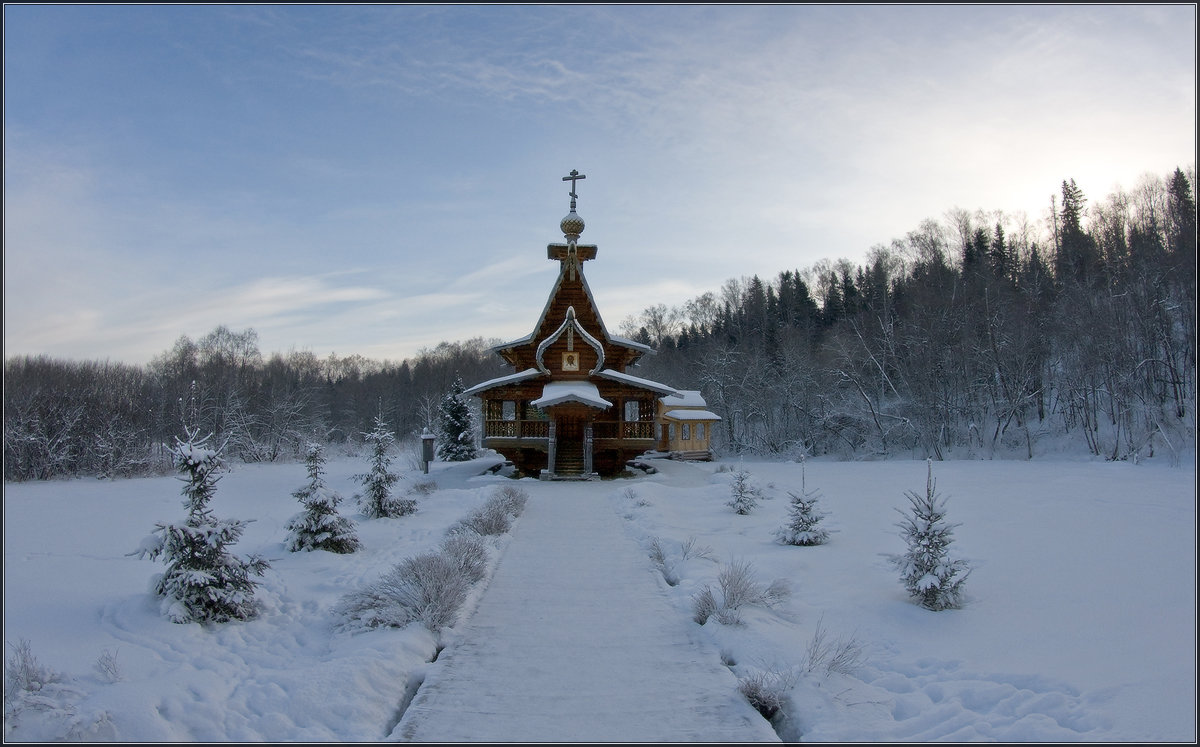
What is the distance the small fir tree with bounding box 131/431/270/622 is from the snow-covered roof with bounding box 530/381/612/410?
1498 centimetres

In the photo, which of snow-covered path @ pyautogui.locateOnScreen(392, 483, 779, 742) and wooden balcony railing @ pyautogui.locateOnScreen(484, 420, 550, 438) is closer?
snow-covered path @ pyautogui.locateOnScreen(392, 483, 779, 742)

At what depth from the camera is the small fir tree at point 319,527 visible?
973 cm

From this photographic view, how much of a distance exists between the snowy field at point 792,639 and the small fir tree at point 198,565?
22cm

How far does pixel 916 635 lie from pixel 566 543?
5695 millimetres

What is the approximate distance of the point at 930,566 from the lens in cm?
673

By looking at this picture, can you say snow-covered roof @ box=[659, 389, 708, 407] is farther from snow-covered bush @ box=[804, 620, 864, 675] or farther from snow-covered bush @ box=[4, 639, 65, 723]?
snow-covered bush @ box=[4, 639, 65, 723]

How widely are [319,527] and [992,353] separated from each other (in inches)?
1404

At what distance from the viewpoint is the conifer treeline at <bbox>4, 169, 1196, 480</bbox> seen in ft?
85.4

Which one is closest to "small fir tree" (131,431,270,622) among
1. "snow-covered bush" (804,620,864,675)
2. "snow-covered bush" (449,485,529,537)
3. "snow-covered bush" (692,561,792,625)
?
"snow-covered bush" (449,485,529,537)

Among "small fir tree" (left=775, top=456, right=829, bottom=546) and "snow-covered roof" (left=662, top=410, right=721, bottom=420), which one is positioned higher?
"snow-covered roof" (left=662, top=410, right=721, bottom=420)

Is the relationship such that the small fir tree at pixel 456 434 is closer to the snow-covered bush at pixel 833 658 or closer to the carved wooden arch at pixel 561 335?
the carved wooden arch at pixel 561 335

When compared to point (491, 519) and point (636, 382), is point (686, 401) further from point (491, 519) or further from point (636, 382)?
point (491, 519)

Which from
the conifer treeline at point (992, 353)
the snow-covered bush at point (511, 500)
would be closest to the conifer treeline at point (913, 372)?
the conifer treeline at point (992, 353)

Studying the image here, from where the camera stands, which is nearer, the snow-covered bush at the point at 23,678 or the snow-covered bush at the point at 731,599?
the snow-covered bush at the point at 23,678
